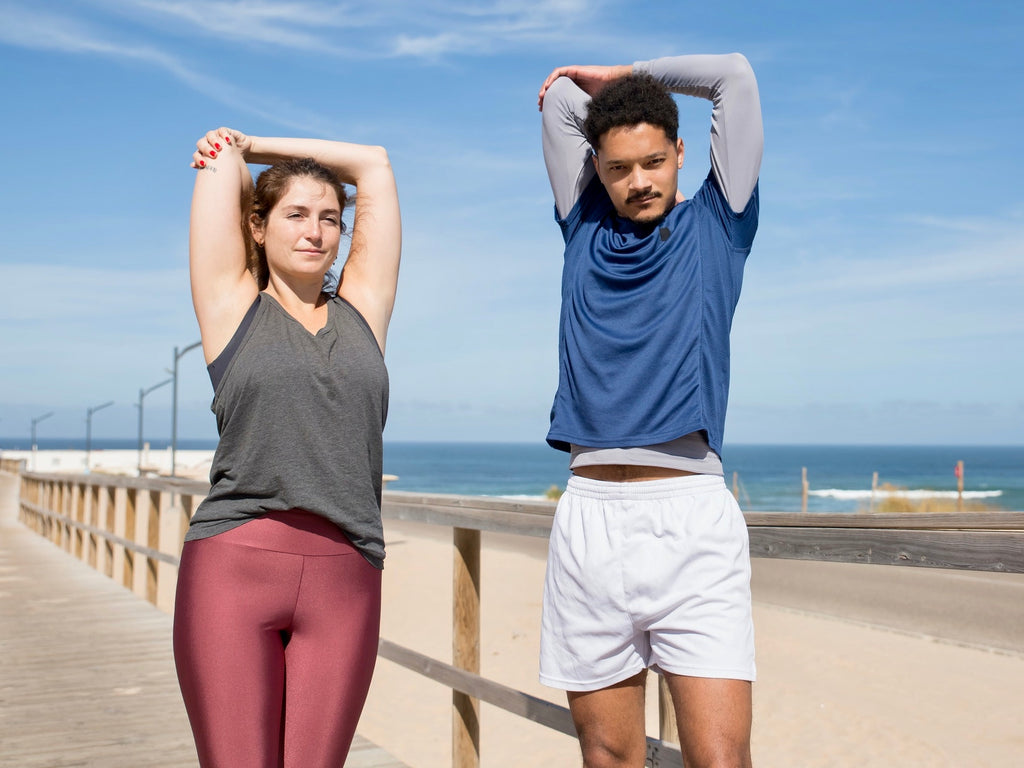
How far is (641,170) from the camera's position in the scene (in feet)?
6.14

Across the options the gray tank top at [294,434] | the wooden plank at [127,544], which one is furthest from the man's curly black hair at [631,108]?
the wooden plank at [127,544]

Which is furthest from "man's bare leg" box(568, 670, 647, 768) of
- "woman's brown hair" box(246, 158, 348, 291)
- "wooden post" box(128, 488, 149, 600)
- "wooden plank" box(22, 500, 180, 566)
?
"wooden post" box(128, 488, 149, 600)

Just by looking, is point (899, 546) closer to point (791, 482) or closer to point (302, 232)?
point (302, 232)

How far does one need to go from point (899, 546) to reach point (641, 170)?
32.2 inches

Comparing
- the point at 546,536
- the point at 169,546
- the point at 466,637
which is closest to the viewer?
the point at 546,536

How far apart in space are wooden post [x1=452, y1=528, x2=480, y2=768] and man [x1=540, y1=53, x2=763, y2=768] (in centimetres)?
115

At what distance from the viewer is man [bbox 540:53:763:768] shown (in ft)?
5.58

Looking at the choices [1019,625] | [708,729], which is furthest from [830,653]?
[708,729]

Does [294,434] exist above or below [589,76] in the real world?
below

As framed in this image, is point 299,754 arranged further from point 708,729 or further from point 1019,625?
point 1019,625

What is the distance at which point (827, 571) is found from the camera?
13.7m

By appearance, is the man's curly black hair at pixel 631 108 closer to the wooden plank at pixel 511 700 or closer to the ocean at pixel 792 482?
the wooden plank at pixel 511 700

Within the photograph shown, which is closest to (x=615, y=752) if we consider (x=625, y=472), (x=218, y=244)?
(x=625, y=472)

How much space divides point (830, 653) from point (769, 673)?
109 centimetres
